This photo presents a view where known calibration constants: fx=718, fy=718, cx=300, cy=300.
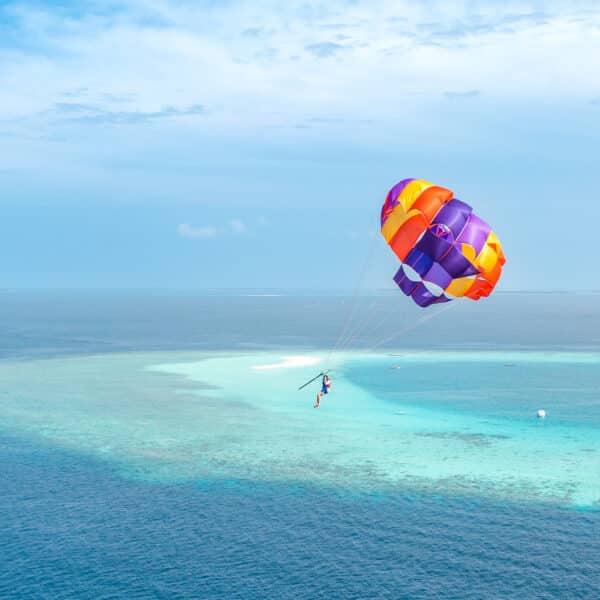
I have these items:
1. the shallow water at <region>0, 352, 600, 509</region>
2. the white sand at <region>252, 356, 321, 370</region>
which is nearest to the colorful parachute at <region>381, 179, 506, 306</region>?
the shallow water at <region>0, 352, 600, 509</region>

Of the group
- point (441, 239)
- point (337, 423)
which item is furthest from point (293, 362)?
point (441, 239)

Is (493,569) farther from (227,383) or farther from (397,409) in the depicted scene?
(227,383)

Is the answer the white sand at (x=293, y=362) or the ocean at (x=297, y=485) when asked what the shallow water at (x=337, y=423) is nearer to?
the ocean at (x=297, y=485)

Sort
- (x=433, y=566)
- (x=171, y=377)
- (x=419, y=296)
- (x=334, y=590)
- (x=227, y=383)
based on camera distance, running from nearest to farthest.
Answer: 1. (x=334, y=590)
2. (x=433, y=566)
3. (x=419, y=296)
4. (x=227, y=383)
5. (x=171, y=377)

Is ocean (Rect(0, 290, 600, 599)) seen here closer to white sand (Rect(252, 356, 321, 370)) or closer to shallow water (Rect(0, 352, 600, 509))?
shallow water (Rect(0, 352, 600, 509))

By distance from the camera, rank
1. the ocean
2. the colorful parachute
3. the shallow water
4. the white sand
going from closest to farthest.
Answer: the ocean < the colorful parachute < the shallow water < the white sand

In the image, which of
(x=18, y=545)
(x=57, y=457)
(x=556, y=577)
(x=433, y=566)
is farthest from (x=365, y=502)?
(x=57, y=457)

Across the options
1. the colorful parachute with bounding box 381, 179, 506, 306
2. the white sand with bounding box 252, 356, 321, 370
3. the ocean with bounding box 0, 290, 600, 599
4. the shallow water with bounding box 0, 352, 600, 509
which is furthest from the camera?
the white sand with bounding box 252, 356, 321, 370
